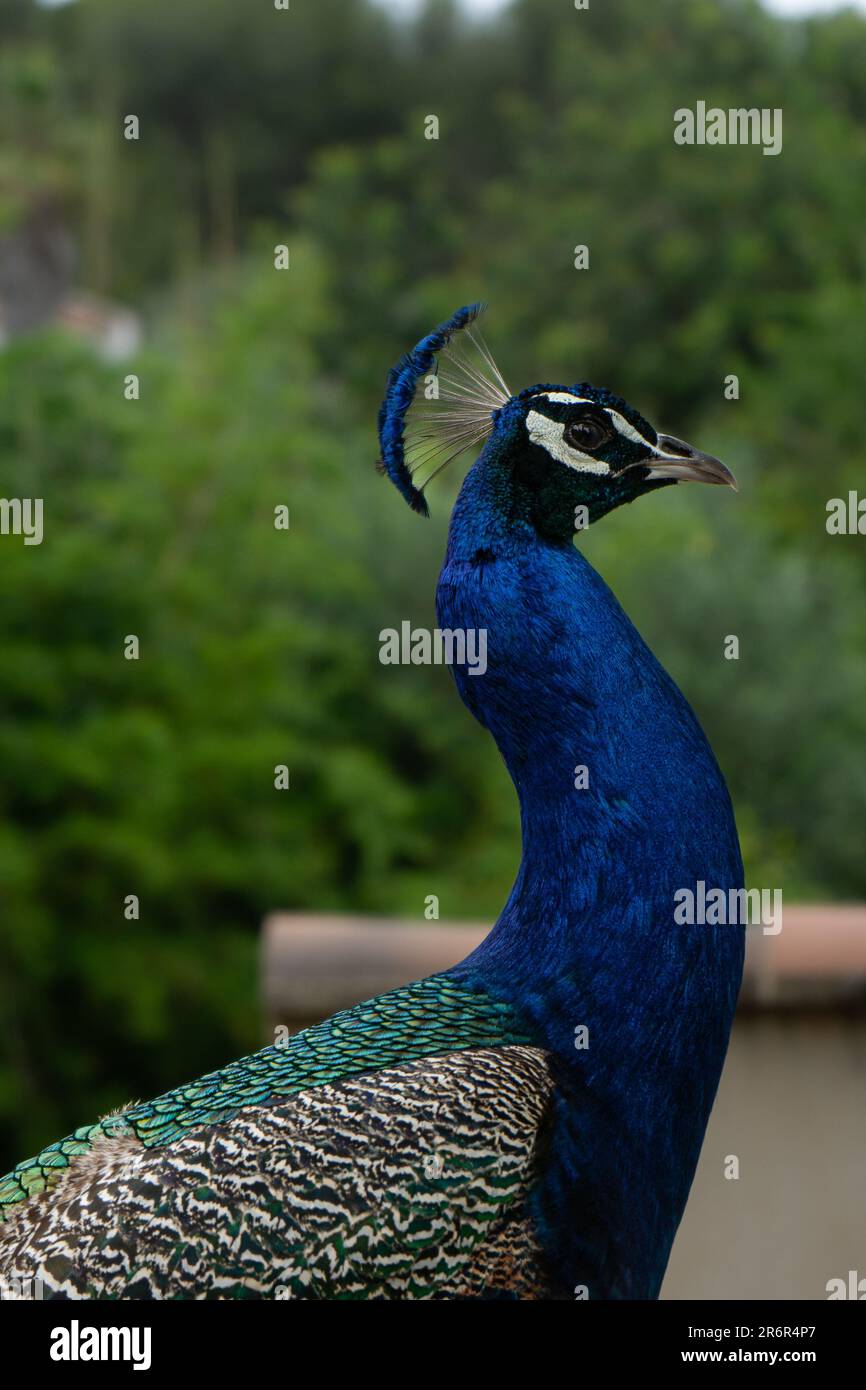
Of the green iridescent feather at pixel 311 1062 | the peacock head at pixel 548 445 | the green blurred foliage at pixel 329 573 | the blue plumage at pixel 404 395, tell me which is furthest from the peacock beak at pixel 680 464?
the green blurred foliage at pixel 329 573

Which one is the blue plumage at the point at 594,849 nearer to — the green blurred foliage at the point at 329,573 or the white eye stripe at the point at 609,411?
the white eye stripe at the point at 609,411

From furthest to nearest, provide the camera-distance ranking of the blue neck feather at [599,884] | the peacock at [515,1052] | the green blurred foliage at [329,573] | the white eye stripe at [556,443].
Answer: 1. the green blurred foliage at [329,573]
2. the white eye stripe at [556,443]
3. the blue neck feather at [599,884]
4. the peacock at [515,1052]

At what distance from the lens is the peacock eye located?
6.24ft

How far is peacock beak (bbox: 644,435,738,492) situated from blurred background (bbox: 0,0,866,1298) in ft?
7.29

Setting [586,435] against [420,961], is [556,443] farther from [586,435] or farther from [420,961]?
[420,961]

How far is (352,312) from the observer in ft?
46.0

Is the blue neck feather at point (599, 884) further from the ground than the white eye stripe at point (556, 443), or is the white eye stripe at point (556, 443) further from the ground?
the white eye stripe at point (556, 443)

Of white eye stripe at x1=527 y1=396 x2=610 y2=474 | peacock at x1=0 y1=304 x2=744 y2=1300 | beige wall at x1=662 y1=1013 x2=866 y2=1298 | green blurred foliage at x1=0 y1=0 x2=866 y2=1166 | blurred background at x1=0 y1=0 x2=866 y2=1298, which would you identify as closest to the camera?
peacock at x1=0 y1=304 x2=744 y2=1300

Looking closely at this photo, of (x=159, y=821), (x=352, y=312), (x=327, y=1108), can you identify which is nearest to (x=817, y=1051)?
(x=327, y=1108)

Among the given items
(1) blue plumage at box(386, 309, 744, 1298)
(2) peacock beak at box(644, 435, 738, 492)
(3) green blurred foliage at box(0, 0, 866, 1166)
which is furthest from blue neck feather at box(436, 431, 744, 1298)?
(3) green blurred foliage at box(0, 0, 866, 1166)

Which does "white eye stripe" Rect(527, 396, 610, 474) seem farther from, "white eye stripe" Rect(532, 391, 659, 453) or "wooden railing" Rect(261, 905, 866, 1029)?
"wooden railing" Rect(261, 905, 866, 1029)

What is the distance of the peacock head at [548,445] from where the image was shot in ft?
6.23

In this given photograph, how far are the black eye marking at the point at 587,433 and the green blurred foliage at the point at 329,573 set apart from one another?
14.7 ft
